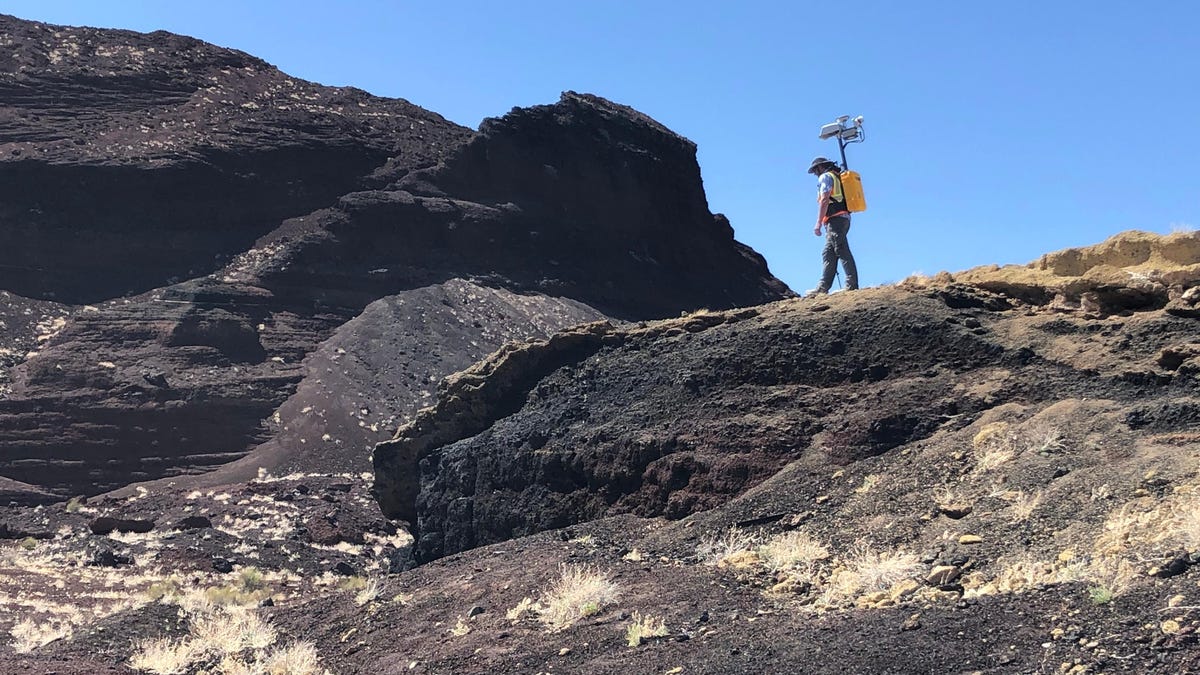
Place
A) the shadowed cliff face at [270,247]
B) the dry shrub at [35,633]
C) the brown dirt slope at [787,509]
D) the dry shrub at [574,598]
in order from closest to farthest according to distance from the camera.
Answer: the brown dirt slope at [787,509] < the dry shrub at [574,598] < the dry shrub at [35,633] < the shadowed cliff face at [270,247]

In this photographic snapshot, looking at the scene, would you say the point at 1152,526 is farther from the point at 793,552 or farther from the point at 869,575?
the point at 793,552

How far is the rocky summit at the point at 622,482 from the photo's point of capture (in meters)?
6.89

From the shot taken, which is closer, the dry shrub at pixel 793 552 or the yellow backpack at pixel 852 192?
the dry shrub at pixel 793 552

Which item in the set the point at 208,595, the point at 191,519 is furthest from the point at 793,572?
the point at 191,519

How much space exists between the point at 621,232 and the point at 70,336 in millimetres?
22270

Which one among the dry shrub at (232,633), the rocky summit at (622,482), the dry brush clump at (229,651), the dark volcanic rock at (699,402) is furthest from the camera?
the dark volcanic rock at (699,402)

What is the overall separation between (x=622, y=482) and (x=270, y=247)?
31241 millimetres

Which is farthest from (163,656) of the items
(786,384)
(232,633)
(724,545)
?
(786,384)

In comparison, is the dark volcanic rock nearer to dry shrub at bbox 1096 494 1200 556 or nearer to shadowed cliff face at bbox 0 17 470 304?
dry shrub at bbox 1096 494 1200 556

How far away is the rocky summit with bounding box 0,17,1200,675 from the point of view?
6.89 metres

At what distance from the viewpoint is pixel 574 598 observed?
8.54m

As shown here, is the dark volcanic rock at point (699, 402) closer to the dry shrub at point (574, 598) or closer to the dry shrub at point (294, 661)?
the dry shrub at point (574, 598)

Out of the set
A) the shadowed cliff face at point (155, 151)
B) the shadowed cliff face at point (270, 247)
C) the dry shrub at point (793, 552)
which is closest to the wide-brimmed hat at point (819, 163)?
the dry shrub at point (793, 552)

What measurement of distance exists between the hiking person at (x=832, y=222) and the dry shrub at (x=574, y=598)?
5782 millimetres
